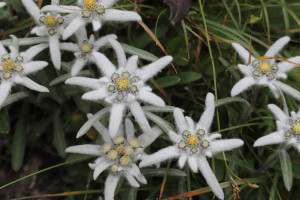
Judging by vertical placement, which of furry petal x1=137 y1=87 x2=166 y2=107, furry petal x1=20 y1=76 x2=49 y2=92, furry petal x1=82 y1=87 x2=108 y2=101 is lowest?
furry petal x1=137 y1=87 x2=166 y2=107

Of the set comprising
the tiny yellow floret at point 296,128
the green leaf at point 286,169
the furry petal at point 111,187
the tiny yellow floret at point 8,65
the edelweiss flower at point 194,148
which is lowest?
the green leaf at point 286,169

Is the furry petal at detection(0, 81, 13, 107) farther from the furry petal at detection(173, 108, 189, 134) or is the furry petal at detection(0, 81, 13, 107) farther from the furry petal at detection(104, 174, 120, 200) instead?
the furry petal at detection(173, 108, 189, 134)

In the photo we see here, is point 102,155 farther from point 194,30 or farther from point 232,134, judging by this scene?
point 194,30

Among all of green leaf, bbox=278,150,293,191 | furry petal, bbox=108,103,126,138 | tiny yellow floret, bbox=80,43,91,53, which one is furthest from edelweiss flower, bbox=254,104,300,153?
tiny yellow floret, bbox=80,43,91,53

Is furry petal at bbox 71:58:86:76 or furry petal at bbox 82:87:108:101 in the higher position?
furry petal at bbox 71:58:86:76

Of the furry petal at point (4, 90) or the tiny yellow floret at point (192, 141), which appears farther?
the furry petal at point (4, 90)

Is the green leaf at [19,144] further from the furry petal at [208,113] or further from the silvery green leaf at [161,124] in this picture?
the furry petal at [208,113]

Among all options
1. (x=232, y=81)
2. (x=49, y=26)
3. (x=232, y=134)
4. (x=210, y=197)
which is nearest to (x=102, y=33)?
(x=49, y=26)

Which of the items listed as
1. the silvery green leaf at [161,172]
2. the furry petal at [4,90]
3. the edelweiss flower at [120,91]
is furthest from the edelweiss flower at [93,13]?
the silvery green leaf at [161,172]
